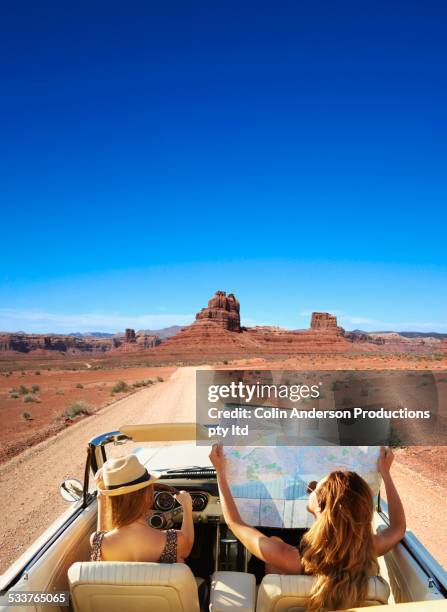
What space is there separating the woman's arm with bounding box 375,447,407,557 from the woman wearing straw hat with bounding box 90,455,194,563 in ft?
3.48

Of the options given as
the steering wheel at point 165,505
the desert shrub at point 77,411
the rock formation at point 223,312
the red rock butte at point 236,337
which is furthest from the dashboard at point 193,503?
the rock formation at point 223,312

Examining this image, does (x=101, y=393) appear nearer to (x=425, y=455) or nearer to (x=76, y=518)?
(x=425, y=455)

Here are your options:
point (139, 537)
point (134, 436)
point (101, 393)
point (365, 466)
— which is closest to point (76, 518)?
point (134, 436)

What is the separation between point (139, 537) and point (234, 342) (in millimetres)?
138433

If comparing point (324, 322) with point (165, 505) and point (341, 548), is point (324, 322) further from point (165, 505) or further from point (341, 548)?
point (341, 548)

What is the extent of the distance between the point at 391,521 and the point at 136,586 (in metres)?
1.45

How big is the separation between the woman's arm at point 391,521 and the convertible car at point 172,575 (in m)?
0.24

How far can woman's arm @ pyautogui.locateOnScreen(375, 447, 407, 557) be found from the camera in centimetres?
273

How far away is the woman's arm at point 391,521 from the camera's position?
108 inches

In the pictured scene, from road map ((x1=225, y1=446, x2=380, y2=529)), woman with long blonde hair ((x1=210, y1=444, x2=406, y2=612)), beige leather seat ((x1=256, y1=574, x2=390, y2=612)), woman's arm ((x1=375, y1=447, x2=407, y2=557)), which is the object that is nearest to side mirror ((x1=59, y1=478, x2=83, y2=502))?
road map ((x1=225, y1=446, x2=380, y2=529))

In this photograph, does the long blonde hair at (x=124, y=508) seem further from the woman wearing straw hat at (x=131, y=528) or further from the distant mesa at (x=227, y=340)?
the distant mesa at (x=227, y=340)

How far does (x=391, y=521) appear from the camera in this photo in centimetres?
282

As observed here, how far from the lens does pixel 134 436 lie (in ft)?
11.9

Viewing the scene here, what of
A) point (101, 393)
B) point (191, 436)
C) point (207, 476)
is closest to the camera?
point (191, 436)
